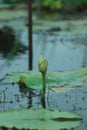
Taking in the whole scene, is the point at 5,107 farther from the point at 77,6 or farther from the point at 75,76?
the point at 77,6

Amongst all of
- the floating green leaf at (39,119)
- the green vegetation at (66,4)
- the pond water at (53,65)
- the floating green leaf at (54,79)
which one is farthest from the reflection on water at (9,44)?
the green vegetation at (66,4)

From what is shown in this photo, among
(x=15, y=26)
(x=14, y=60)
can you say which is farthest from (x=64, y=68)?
(x=15, y=26)

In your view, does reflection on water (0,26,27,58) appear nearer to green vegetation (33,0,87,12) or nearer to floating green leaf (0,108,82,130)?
floating green leaf (0,108,82,130)

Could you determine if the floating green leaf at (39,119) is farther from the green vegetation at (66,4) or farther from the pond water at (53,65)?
the green vegetation at (66,4)

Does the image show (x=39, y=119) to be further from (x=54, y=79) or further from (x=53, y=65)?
(x=53, y=65)

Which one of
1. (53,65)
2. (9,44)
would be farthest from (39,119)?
(9,44)
